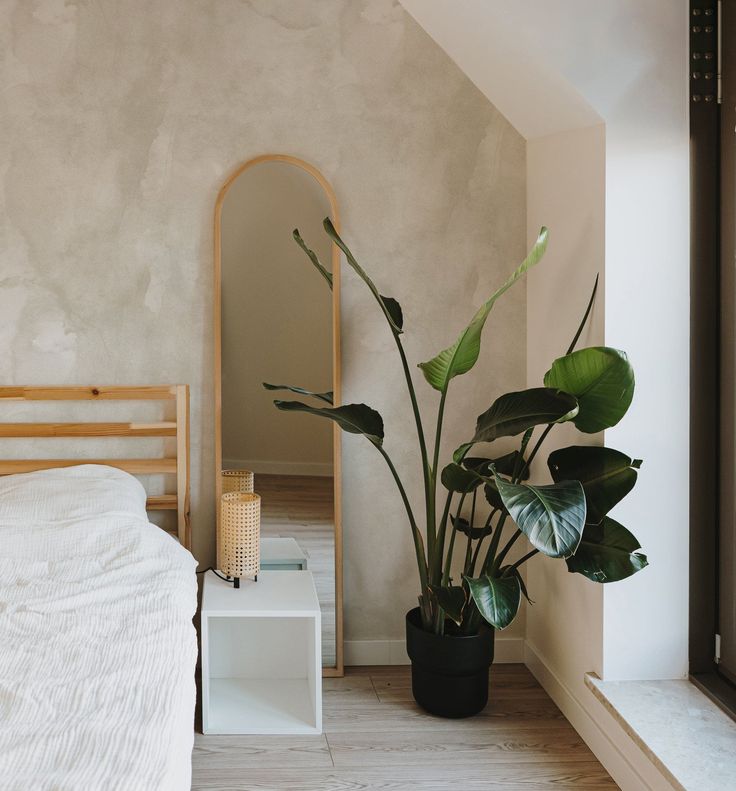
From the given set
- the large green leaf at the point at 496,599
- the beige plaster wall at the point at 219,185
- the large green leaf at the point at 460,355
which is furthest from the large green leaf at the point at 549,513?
the beige plaster wall at the point at 219,185

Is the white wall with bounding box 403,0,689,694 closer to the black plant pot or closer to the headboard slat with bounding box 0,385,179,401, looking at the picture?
the black plant pot

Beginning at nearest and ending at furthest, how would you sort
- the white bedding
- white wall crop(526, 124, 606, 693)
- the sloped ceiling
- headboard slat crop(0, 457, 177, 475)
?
the white bedding → the sloped ceiling → white wall crop(526, 124, 606, 693) → headboard slat crop(0, 457, 177, 475)

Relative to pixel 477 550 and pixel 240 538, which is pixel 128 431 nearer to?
pixel 240 538

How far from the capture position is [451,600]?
2395mm

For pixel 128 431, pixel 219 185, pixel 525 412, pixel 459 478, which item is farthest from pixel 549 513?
pixel 219 185

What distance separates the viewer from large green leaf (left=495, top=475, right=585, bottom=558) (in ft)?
6.09

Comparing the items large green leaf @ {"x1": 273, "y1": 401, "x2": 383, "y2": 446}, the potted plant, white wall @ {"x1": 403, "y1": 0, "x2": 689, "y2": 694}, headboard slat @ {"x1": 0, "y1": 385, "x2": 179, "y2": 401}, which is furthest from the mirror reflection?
white wall @ {"x1": 403, "y1": 0, "x2": 689, "y2": 694}

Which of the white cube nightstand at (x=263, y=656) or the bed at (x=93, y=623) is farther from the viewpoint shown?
the white cube nightstand at (x=263, y=656)

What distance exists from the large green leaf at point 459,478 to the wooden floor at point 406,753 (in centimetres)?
72

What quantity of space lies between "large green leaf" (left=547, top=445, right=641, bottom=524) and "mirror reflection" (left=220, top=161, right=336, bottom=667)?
93 cm

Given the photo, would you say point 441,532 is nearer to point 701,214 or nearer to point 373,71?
point 701,214

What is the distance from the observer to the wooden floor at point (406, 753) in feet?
7.11

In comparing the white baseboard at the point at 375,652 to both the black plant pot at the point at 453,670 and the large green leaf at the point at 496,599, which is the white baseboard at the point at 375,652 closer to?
the black plant pot at the point at 453,670

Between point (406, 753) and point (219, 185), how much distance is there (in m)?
1.91
